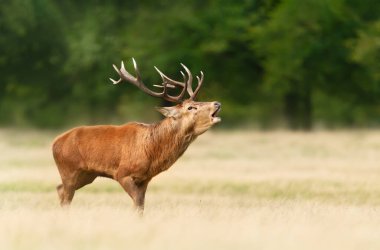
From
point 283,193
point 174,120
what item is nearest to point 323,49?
point 283,193

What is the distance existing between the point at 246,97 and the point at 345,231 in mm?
35551

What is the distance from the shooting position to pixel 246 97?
4516 cm

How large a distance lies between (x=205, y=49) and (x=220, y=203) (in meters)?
25.4

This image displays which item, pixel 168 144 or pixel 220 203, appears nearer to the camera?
pixel 168 144

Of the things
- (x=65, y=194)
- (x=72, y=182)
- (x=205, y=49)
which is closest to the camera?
(x=72, y=182)

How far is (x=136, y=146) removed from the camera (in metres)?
11.5

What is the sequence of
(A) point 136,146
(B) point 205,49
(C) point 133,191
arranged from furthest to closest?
(B) point 205,49, (A) point 136,146, (C) point 133,191

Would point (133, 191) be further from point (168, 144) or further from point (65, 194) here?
point (65, 194)

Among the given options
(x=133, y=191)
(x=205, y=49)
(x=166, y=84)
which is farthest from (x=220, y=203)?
(x=205, y=49)

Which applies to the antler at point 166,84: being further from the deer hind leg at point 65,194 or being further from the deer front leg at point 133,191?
the deer hind leg at point 65,194

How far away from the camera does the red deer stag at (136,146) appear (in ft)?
37.3

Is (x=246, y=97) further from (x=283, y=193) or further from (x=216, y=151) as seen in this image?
(x=283, y=193)

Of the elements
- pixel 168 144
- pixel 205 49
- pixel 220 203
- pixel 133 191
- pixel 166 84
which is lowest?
pixel 133 191

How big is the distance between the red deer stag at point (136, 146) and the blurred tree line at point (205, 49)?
24.2 m
